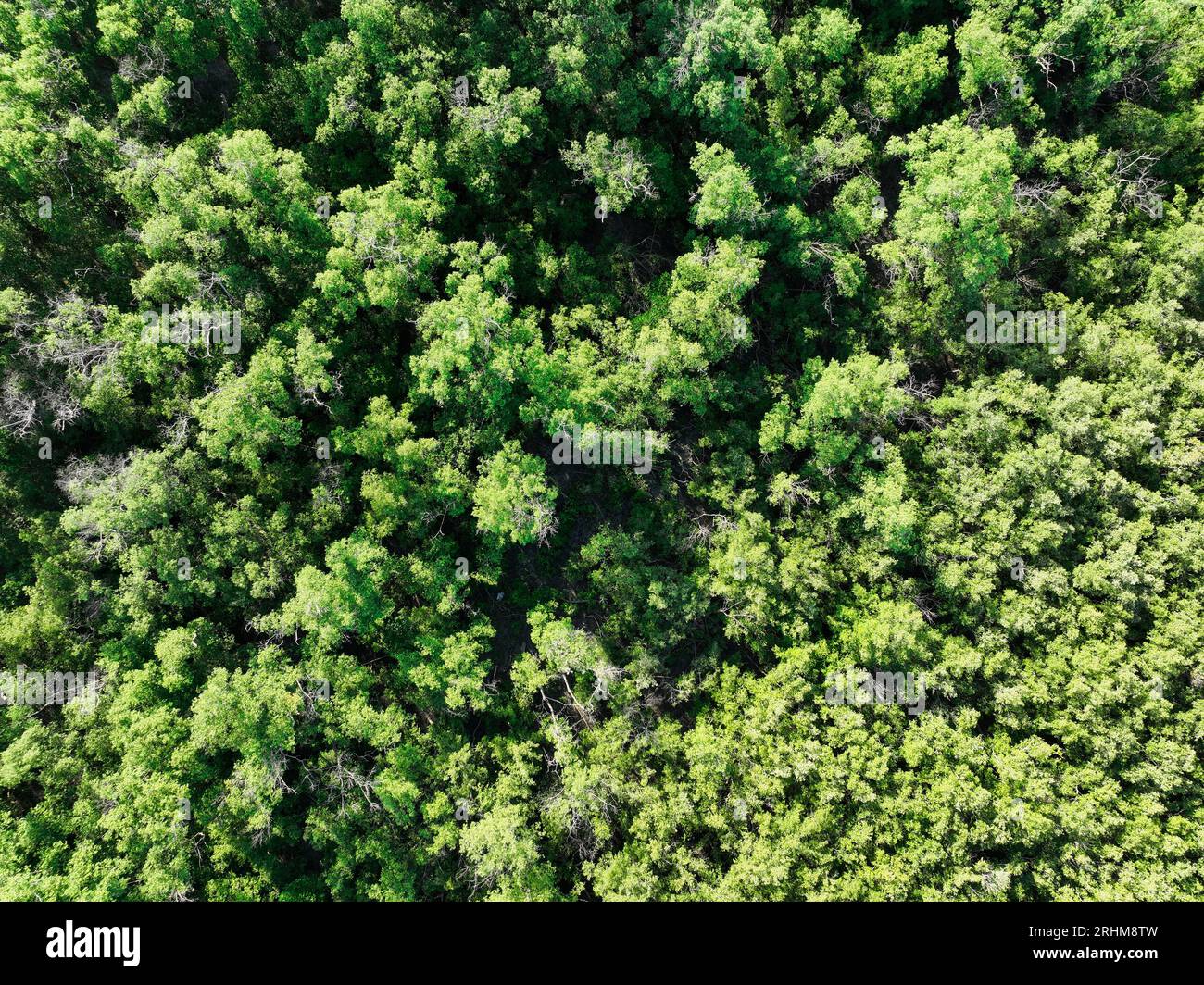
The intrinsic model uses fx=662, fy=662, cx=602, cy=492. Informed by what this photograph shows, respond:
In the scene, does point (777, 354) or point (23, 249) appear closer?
point (23, 249)

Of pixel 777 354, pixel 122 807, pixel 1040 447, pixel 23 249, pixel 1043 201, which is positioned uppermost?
pixel 1043 201

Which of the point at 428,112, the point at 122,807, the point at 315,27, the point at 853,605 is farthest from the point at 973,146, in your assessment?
the point at 122,807

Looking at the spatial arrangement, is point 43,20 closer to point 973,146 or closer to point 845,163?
point 845,163

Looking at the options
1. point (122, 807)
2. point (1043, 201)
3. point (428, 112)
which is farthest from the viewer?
point (1043, 201)

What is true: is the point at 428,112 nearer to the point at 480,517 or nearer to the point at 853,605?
the point at 480,517

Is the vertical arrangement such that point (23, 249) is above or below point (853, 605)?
above

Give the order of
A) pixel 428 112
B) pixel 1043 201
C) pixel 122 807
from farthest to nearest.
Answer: pixel 1043 201, pixel 428 112, pixel 122 807
